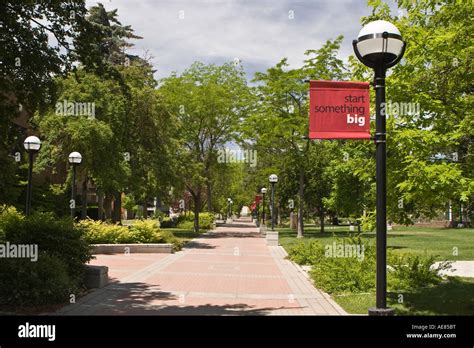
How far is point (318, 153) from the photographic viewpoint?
38.3m

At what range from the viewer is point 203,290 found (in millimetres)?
11078

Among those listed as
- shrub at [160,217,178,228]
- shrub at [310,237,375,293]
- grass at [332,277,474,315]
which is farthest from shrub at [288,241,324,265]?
shrub at [160,217,178,228]

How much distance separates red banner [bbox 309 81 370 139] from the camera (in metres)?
5.91

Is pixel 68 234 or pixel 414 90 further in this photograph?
pixel 68 234

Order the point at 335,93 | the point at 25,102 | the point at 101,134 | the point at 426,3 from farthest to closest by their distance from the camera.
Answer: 1. the point at 101,134
2. the point at 25,102
3. the point at 426,3
4. the point at 335,93

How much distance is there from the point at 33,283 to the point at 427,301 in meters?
7.98

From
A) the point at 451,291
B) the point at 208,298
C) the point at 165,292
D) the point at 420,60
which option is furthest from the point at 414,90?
the point at 165,292
